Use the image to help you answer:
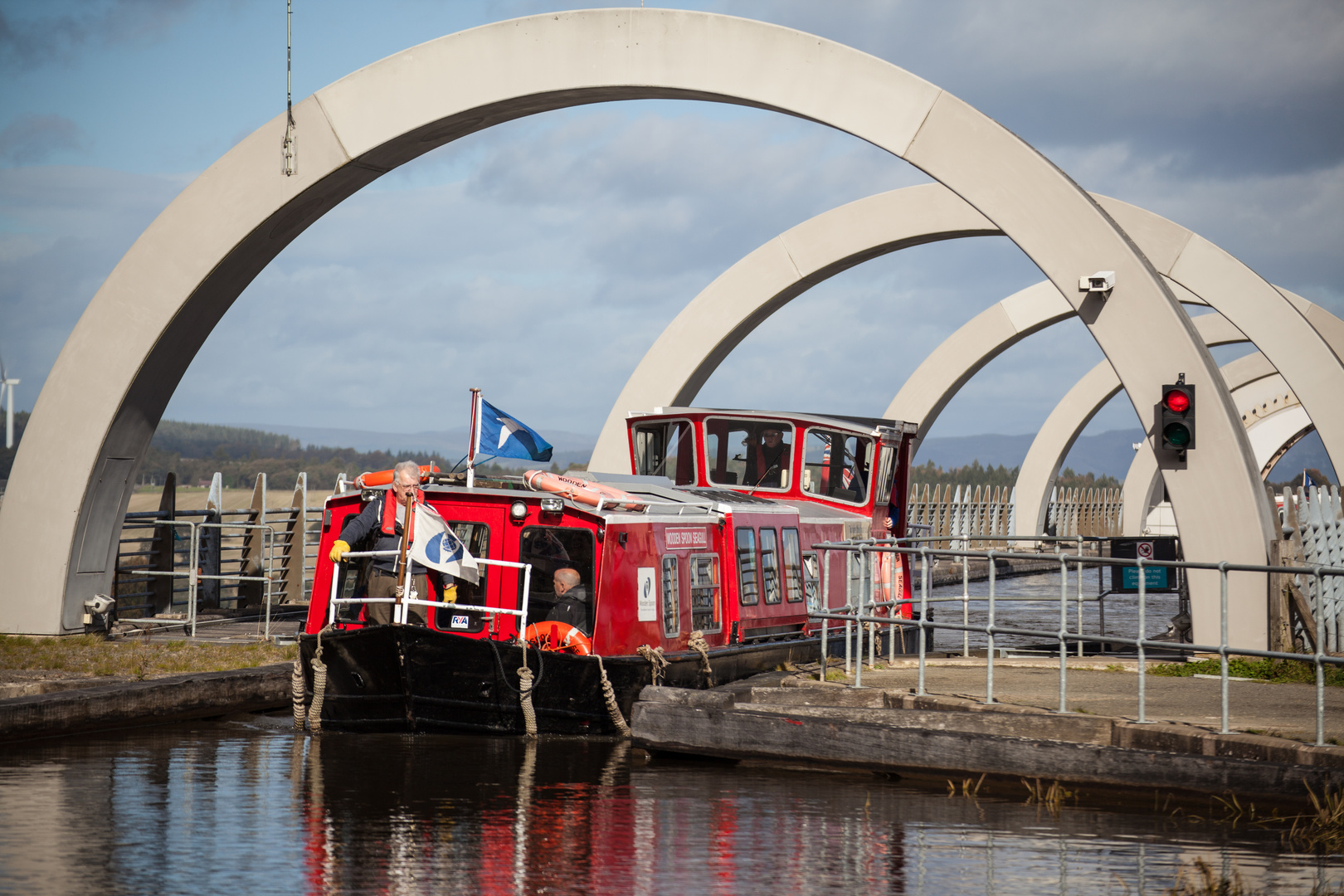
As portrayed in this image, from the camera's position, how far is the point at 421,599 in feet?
38.7

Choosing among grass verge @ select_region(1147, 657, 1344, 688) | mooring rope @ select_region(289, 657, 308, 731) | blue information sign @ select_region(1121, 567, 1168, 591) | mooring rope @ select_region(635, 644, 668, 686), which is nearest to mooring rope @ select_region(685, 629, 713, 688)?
mooring rope @ select_region(635, 644, 668, 686)

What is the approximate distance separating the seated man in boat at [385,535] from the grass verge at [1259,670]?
756cm

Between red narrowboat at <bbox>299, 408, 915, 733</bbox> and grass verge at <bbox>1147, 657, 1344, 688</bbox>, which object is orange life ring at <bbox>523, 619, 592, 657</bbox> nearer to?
red narrowboat at <bbox>299, 408, 915, 733</bbox>

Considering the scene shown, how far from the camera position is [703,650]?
1294cm

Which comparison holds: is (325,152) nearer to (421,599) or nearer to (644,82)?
(644,82)

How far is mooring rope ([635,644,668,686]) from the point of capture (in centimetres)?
1204

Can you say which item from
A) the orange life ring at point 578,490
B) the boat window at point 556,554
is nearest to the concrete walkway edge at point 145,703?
the boat window at point 556,554

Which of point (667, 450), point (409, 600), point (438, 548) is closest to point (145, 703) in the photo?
point (409, 600)

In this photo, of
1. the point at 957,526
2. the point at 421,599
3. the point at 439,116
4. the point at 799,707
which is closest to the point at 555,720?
the point at 421,599

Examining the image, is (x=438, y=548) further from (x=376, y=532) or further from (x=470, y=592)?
(x=470, y=592)

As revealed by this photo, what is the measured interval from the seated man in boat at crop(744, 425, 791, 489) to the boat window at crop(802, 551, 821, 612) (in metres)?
1.27

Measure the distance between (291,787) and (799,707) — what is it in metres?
3.93

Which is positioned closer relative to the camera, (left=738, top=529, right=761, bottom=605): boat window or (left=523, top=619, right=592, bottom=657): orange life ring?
(left=523, top=619, right=592, bottom=657): orange life ring

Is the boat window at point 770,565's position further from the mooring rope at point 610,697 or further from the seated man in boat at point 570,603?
the mooring rope at point 610,697
